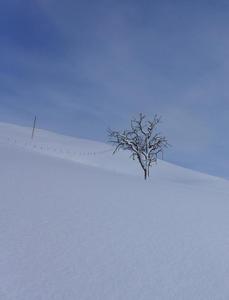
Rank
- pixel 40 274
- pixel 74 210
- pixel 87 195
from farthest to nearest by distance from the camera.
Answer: pixel 87 195 → pixel 74 210 → pixel 40 274

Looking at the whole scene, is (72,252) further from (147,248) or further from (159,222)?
(159,222)

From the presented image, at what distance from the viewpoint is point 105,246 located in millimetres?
4172

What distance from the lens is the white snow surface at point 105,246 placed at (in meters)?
3.27

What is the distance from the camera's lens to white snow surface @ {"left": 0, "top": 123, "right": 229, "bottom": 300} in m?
3.27

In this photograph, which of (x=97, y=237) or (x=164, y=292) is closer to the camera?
(x=164, y=292)

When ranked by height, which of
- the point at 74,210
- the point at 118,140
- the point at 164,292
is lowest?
the point at 164,292

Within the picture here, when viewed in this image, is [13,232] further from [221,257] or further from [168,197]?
[168,197]

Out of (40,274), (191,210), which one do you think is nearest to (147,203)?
(191,210)

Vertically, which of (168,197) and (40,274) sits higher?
(168,197)

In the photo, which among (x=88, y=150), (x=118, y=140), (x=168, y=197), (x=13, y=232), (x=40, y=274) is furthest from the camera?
(x=88, y=150)

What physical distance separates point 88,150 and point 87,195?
46052 mm

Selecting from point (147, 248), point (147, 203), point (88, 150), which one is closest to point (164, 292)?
point (147, 248)

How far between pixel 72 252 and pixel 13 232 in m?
0.84

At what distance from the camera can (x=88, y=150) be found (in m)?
52.6
